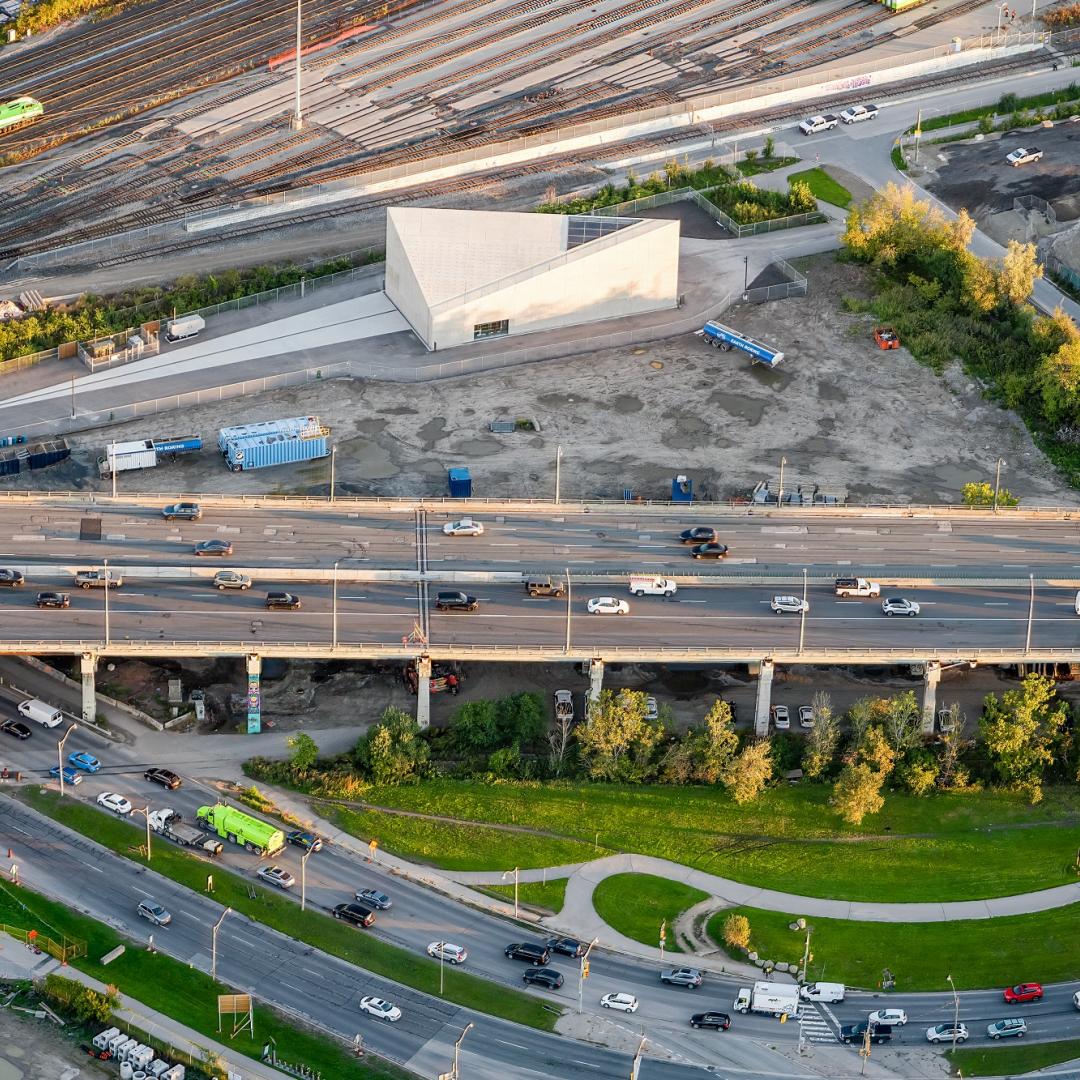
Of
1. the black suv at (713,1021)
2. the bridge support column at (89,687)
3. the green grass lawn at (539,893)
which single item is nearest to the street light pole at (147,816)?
the bridge support column at (89,687)

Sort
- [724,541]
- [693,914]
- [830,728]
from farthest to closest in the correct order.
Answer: [724,541] < [830,728] < [693,914]

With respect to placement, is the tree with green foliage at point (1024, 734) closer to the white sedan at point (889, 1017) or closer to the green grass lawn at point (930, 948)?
the green grass lawn at point (930, 948)

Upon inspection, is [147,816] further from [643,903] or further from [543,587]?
[643,903]

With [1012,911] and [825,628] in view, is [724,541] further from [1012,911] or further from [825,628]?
[1012,911]

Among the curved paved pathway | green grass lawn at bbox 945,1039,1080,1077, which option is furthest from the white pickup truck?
green grass lawn at bbox 945,1039,1080,1077

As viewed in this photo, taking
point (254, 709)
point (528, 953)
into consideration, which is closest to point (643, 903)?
point (528, 953)

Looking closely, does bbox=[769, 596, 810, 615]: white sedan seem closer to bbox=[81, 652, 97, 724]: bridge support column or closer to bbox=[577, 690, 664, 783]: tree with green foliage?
bbox=[577, 690, 664, 783]: tree with green foliage

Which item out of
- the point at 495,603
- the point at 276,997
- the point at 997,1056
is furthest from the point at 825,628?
the point at 276,997
